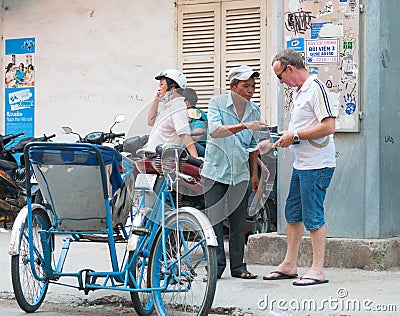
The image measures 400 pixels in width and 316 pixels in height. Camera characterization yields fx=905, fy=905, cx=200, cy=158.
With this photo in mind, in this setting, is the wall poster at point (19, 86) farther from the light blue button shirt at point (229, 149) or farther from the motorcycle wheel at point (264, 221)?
the light blue button shirt at point (229, 149)

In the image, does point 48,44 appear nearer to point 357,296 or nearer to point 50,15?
point 50,15

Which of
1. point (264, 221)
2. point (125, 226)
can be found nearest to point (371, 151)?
point (264, 221)

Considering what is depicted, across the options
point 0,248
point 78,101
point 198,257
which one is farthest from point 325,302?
point 78,101

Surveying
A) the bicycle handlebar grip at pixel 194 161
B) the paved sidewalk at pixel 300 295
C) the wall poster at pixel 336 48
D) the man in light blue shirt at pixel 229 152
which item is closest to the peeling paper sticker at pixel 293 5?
the wall poster at pixel 336 48

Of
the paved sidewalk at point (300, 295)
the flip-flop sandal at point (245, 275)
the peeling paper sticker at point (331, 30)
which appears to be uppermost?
the peeling paper sticker at point (331, 30)

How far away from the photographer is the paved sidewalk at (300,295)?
6.23 metres

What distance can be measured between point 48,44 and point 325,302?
7.05m

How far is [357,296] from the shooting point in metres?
6.56

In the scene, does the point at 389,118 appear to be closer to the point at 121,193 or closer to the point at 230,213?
the point at 230,213

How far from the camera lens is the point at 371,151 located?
25.4 feet

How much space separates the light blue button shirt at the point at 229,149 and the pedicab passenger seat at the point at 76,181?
53.9 inches

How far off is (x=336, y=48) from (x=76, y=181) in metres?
2.92

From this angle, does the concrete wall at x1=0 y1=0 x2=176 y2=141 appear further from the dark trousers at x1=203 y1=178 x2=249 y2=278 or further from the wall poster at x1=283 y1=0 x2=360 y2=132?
the dark trousers at x1=203 y1=178 x2=249 y2=278

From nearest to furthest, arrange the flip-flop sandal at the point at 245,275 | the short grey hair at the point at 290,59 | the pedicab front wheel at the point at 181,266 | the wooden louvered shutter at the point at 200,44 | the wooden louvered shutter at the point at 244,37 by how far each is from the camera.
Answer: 1. the pedicab front wheel at the point at 181,266
2. the short grey hair at the point at 290,59
3. the flip-flop sandal at the point at 245,275
4. the wooden louvered shutter at the point at 244,37
5. the wooden louvered shutter at the point at 200,44
